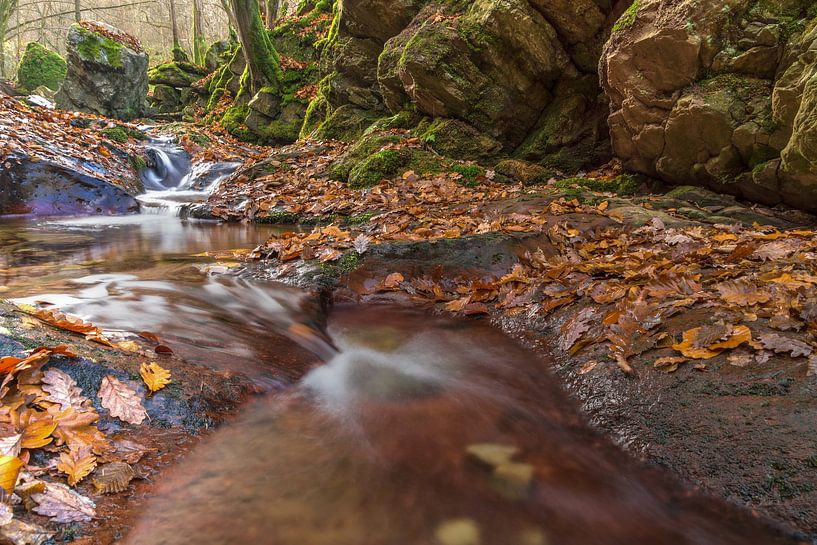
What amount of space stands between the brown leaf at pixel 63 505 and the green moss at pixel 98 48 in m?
21.6

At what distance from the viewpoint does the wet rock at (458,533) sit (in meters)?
1.48

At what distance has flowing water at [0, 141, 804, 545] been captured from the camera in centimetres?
153

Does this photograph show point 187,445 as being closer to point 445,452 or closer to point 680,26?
point 445,452

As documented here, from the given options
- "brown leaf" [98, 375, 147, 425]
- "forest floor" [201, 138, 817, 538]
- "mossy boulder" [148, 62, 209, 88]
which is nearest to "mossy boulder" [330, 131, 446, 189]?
"forest floor" [201, 138, 817, 538]

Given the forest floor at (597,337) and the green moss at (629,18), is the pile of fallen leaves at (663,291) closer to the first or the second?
the forest floor at (597,337)

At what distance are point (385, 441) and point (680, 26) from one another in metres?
6.65

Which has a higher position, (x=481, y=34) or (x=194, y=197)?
(x=481, y=34)

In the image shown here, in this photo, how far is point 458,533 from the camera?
1510mm

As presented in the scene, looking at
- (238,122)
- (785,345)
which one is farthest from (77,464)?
(238,122)

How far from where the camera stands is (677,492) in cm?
176

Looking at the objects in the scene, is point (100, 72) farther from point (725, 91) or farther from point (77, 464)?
point (77, 464)

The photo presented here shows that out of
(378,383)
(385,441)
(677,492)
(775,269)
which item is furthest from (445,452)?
(775,269)

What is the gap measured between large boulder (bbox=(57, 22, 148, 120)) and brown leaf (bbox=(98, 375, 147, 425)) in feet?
68.0

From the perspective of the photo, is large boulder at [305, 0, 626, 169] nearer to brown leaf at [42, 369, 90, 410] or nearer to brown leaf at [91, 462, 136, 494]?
brown leaf at [42, 369, 90, 410]
